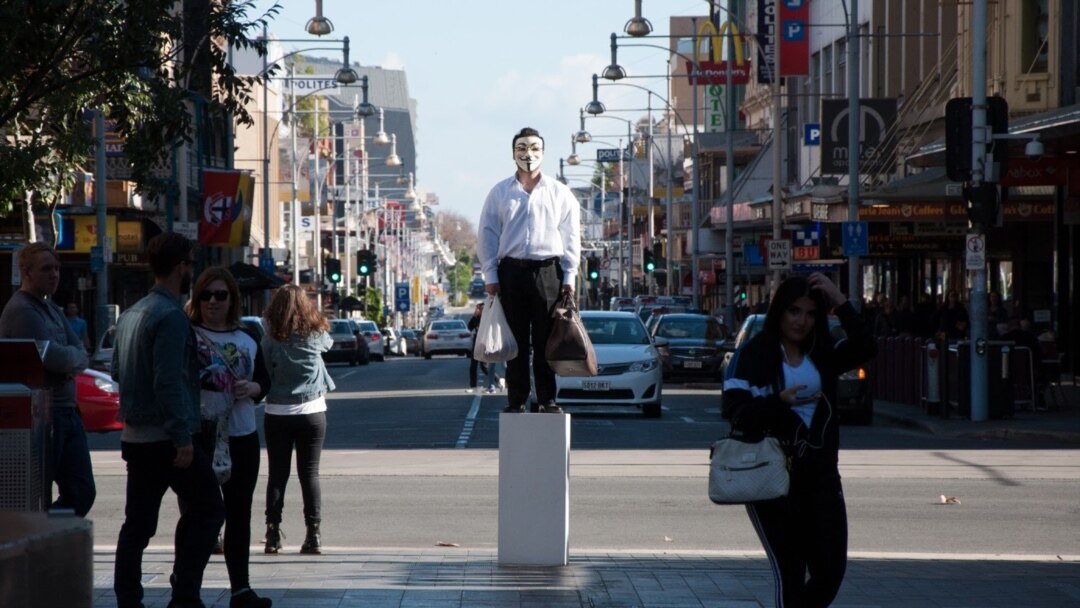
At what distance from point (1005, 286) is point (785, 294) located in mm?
35081

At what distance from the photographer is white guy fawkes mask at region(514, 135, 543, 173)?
10055mm

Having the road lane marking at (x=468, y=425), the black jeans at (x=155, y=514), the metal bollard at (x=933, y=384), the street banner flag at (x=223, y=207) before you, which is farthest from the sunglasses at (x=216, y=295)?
the street banner flag at (x=223, y=207)

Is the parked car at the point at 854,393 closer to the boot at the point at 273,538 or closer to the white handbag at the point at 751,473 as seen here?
the boot at the point at 273,538

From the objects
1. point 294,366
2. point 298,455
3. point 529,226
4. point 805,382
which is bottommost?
point 298,455

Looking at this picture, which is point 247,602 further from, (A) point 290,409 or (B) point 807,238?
(B) point 807,238

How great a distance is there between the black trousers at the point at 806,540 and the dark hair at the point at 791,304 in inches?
23.8

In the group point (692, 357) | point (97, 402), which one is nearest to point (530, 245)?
point (97, 402)

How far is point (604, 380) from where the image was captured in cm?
2428

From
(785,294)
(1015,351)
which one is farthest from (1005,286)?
(785,294)

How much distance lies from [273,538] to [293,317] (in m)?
1.50

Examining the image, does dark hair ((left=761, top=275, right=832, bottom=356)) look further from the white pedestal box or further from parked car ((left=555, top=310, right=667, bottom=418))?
parked car ((left=555, top=310, right=667, bottom=418))

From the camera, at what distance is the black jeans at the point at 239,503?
28.5 ft

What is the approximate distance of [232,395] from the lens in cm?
880

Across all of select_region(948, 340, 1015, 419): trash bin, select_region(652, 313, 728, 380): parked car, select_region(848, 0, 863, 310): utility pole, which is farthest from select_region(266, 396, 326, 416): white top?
select_region(652, 313, 728, 380): parked car
